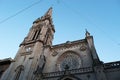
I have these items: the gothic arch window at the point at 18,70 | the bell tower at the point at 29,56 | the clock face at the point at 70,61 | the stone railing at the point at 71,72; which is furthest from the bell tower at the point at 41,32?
the stone railing at the point at 71,72

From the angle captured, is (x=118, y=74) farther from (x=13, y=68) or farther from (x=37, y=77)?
(x=13, y=68)

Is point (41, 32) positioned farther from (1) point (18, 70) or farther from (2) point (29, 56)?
(1) point (18, 70)

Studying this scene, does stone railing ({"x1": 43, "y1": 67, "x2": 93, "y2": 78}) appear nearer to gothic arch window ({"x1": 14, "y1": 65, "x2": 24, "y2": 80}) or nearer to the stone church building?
the stone church building

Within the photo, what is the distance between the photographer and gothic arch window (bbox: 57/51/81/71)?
18672mm

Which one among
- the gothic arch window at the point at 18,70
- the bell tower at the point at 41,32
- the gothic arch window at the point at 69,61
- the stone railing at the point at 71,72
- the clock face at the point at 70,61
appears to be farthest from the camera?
the bell tower at the point at 41,32

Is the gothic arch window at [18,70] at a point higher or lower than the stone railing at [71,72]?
higher

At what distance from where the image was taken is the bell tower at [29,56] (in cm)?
1915

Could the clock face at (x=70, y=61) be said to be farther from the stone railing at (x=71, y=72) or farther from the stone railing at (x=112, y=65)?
the stone railing at (x=112, y=65)

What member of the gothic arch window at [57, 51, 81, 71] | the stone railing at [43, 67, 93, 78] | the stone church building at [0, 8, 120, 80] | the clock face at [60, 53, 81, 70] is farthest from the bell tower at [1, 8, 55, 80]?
the clock face at [60, 53, 81, 70]

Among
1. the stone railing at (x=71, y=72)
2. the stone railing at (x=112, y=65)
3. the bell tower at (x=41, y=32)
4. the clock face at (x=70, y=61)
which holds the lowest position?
the stone railing at (x=71, y=72)

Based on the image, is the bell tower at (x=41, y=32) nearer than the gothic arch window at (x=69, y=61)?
No

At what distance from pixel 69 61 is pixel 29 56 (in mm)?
6843

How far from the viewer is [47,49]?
72.3 ft

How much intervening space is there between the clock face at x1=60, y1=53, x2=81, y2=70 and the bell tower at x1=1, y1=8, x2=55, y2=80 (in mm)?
3346
